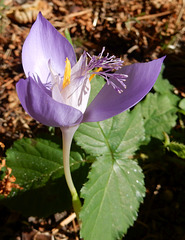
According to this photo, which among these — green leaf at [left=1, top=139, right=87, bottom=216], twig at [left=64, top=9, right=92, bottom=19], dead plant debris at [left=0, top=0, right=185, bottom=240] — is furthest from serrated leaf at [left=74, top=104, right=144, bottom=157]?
twig at [left=64, top=9, right=92, bottom=19]

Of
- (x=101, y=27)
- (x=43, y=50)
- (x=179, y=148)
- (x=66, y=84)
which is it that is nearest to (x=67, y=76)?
(x=66, y=84)

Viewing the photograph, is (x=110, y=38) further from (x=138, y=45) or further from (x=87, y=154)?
(x=87, y=154)

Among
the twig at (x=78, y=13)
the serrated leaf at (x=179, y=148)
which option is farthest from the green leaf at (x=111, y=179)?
the twig at (x=78, y=13)

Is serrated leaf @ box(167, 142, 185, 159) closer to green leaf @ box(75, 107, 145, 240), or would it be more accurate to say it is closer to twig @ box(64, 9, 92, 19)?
green leaf @ box(75, 107, 145, 240)

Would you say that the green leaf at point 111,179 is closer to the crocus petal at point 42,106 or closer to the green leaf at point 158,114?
the green leaf at point 158,114

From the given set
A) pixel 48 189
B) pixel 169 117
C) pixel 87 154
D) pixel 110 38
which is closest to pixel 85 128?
pixel 87 154

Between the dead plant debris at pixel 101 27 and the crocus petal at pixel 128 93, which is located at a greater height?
the crocus petal at pixel 128 93
